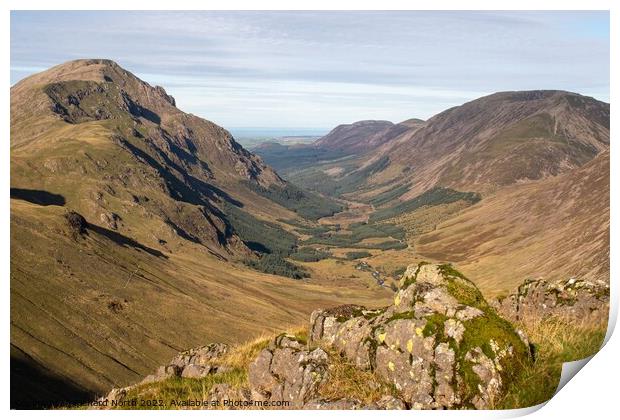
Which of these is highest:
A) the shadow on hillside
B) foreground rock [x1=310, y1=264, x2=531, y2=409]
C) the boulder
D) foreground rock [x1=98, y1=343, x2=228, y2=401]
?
foreground rock [x1=310, y1=264, x2=531, y2=409]

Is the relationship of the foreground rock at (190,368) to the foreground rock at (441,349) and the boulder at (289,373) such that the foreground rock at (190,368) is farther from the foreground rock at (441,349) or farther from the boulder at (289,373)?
the foreground rock at (441,349)

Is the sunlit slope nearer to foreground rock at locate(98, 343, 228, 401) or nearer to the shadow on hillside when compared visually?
the shadow on hillside

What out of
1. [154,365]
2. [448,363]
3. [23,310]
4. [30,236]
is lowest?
[154,365]

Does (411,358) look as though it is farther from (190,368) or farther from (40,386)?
(40,386)

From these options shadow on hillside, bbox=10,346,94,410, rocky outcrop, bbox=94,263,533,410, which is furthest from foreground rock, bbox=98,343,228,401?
shadow on hillside, bbox=10,346,94,410
